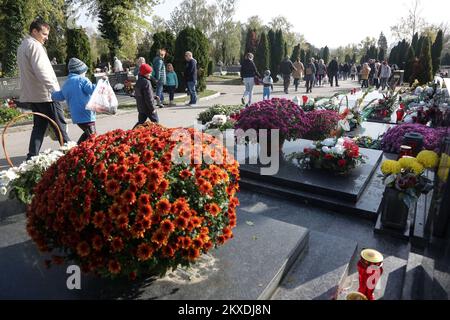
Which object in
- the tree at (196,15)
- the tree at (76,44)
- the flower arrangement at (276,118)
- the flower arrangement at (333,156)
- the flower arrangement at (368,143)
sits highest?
the tree at (196,15)

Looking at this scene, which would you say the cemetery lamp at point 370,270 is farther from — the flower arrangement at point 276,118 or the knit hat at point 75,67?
the knit hat at point 75,67

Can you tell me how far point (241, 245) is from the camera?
104 inches

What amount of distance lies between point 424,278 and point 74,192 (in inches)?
96.9

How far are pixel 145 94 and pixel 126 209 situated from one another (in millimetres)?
4888

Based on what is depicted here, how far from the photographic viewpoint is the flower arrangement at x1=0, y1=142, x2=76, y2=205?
318 centimetres

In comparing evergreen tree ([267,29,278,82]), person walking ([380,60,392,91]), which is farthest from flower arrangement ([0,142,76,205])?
evergreen tree ([267,29,278,82])

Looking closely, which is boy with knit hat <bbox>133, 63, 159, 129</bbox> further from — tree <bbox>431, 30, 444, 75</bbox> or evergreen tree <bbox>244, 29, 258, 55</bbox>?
evergreen tree <bbox>244, 29, 258, 55</bbox>

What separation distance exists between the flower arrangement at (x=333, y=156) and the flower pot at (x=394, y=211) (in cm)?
92

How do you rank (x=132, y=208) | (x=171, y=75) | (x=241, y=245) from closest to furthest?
(x=132, y=208) → (x=241, y=245) → (x=171, y=75)

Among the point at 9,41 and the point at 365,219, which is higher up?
the point at 9,41

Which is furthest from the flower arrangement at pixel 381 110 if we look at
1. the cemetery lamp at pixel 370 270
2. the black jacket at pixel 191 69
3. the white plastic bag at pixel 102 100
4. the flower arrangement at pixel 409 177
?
the cemetery lamp at pixel 370 270

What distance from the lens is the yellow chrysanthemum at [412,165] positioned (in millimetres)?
3123

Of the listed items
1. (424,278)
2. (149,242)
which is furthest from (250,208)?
(149,242)
